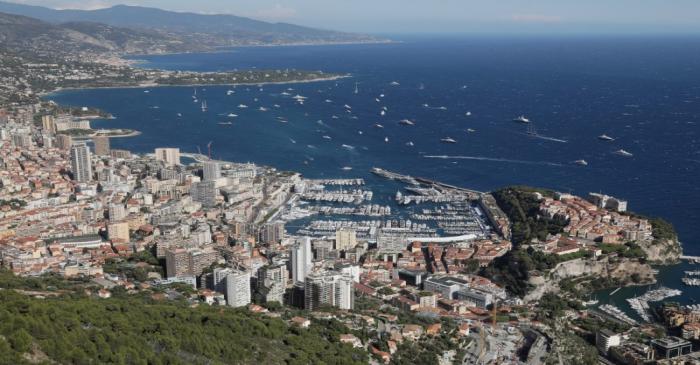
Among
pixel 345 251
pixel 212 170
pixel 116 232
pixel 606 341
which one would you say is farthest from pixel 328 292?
pixel 212 170

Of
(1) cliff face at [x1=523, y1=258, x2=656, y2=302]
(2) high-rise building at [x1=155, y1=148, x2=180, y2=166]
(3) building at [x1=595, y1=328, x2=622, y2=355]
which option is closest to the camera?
(3) building at [x1=595, y1=328, x2=622, y2=355]

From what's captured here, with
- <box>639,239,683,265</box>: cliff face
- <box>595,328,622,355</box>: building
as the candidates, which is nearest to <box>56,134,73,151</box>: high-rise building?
<box>639,239,683,265</box>: cliff face

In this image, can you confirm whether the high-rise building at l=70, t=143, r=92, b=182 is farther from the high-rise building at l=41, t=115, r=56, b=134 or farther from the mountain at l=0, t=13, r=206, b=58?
the mountain at l=0, t=13, r=206, b=58

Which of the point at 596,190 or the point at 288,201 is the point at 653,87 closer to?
the point at 596,190

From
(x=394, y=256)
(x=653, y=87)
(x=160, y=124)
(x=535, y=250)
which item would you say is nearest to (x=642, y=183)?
(x=535, y=250)

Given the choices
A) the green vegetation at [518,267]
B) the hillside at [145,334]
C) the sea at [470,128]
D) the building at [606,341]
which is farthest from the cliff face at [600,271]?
the hillside at [145,334]

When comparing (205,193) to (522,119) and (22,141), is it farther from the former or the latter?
(522,119)

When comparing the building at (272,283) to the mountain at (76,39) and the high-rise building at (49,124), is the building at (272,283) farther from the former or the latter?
the mountain at (76,39)
